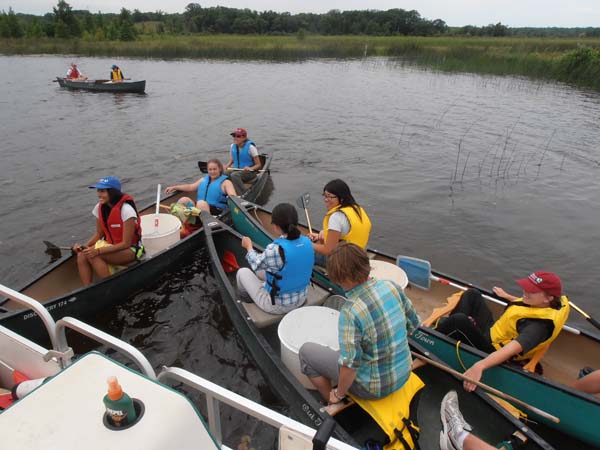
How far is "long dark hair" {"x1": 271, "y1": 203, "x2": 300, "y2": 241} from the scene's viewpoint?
4.18 meters

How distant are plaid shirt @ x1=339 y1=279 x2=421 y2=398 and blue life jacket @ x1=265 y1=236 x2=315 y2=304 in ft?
4.71

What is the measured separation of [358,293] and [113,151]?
1311 centimetres

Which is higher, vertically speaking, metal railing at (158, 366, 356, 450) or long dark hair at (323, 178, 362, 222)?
long dark hair at (323, 178, 362, 222)

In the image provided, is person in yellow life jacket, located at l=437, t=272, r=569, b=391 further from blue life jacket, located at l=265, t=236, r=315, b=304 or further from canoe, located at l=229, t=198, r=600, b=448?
blue life jacket, located at l=265, t=236, r=315, b=304

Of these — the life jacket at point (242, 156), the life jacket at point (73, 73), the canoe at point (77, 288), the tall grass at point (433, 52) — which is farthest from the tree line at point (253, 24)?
the canoe at point (77, 288)

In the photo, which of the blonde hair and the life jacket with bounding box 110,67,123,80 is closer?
the blonde hair

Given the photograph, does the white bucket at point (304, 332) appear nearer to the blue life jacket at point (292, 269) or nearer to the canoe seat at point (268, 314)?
the blue life jacket at point (292, 269)

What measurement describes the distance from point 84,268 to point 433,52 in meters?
36.2

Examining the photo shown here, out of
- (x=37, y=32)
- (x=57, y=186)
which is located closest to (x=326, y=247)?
(x=57, y=186)

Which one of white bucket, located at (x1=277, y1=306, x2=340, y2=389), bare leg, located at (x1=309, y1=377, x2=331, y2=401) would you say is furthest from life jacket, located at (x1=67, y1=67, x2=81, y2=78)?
bare leg, located at (x1=309, y1=377, x2=331, y2=401)

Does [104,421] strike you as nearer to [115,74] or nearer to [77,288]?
[77,288]

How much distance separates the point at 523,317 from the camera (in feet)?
12.3

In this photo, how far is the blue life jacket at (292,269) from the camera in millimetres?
4246

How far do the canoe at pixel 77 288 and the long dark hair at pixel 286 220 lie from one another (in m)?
2.55
